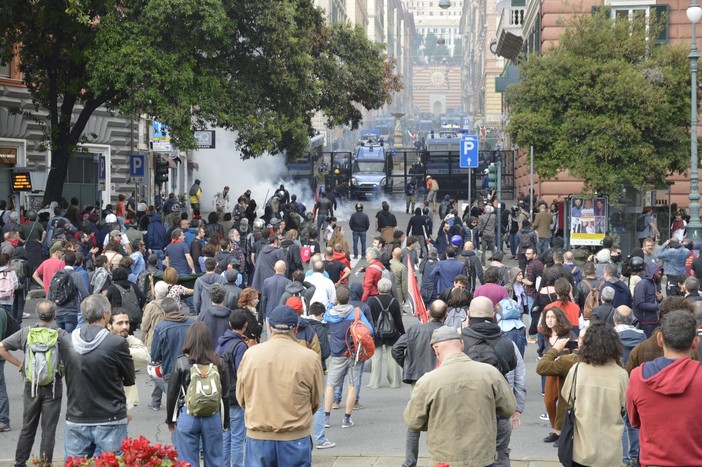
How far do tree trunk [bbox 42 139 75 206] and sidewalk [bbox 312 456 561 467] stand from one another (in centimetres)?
1892

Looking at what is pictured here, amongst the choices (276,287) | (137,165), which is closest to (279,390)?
(276,287)

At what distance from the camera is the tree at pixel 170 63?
26953mm

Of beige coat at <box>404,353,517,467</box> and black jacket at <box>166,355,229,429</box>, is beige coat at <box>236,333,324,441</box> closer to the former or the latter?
beige coat at <box>404,353,517,467</box>

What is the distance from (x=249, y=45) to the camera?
97.5ft

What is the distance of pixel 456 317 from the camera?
12.9 m

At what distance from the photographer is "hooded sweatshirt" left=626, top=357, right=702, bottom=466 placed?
6.95 metres

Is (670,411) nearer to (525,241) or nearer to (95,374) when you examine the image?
(95,374)

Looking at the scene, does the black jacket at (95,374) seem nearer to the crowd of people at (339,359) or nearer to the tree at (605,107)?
the crowd of people at (339,359)

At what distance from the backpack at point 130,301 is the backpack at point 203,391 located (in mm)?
6415

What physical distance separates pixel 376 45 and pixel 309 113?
547 centimetres

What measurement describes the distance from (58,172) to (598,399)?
22499 millimetres

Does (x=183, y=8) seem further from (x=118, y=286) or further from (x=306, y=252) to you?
(x=118, y=286)

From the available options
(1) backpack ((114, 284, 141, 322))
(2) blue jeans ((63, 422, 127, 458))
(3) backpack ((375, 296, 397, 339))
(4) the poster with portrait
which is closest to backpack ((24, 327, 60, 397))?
(2) blue jeans ((63, 422, 127, 458))

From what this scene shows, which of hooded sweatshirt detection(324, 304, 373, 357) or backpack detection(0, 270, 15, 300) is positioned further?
backpack detection(0, 270, 15, 300)
